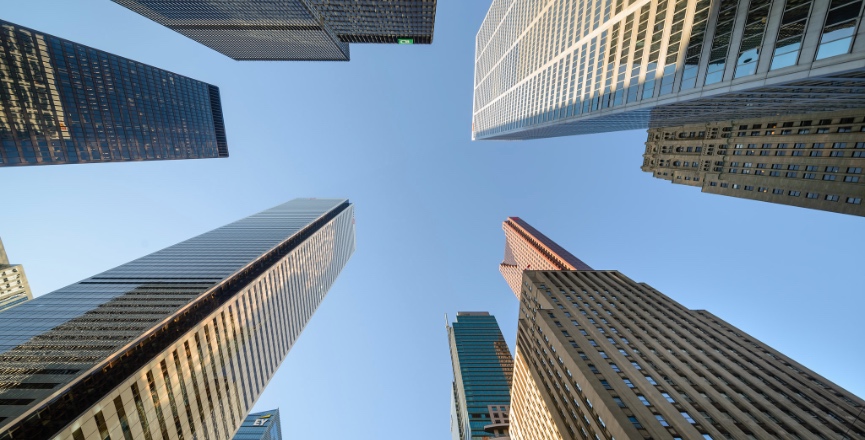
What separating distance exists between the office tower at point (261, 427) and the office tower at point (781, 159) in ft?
545

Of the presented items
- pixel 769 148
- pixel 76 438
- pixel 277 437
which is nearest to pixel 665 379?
pixel 769 148

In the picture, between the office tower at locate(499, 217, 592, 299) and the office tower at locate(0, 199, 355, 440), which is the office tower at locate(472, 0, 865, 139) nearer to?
the office tower at locate(499, 217, 592, 299)

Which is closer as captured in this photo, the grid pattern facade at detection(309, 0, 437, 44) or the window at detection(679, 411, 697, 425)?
the window at detection(679, 411, 697, 425)

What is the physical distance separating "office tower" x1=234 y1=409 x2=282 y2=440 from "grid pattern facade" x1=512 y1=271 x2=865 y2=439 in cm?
10309

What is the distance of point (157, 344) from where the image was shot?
178ft

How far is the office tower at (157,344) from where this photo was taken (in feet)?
136

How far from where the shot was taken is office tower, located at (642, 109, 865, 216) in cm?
5731

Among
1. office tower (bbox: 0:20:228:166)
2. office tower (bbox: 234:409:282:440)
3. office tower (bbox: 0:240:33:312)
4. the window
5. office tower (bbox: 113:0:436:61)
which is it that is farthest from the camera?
office tower (bbox: 234:409:282:440)

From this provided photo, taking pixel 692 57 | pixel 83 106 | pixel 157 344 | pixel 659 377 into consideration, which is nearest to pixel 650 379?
pixel 659 377

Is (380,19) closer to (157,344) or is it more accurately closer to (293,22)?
(293,22)

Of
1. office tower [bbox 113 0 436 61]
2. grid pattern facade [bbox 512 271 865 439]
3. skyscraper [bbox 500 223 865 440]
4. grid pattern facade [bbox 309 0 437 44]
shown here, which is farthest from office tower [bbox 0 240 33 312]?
grid pattern facade [bbox 512 271 865 439]

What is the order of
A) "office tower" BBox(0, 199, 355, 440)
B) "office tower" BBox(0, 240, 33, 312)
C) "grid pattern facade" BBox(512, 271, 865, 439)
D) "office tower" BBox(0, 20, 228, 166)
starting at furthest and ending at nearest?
1. "office tower" BBox(0, 240, 33, 312)
2. "office tower" BBox(0, 20, 228, 166)
3. "office tower" BBox(0, 199, 355, 440)
4. "grid pattern facade" BBox(512, 271, 865, 439)

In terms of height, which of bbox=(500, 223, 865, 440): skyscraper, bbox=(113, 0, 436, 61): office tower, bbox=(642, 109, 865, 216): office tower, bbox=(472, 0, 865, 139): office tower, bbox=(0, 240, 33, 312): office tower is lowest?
bbox=(0, 240, 33, 312): office tower

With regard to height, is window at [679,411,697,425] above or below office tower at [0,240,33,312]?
above
